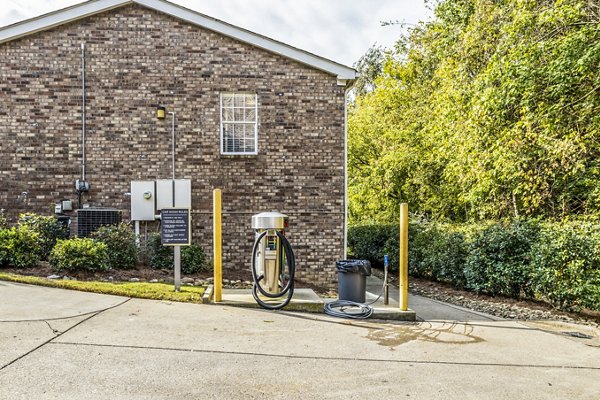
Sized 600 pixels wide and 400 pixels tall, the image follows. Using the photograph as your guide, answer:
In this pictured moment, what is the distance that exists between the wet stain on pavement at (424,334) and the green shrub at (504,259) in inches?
113

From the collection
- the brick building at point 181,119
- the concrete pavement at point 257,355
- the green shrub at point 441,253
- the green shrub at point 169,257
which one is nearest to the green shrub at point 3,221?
the brick building at point 181,119

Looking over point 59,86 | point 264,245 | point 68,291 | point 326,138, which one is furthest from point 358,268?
point 59,86

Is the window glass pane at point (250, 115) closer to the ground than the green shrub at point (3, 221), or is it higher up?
higher up

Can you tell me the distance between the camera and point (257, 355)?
5523 millimetres

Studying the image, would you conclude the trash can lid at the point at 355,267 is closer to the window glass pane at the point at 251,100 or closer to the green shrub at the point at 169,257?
the green shrub at the point at 169,257

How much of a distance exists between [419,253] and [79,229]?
9.46m

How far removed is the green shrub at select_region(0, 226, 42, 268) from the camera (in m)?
9.61

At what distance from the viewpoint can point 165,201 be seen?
1115 cm

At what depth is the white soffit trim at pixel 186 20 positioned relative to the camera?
11102 millimetres

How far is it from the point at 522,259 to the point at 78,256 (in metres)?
9.04

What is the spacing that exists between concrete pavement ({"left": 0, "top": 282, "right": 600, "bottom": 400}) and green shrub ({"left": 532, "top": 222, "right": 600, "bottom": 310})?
1.55 m

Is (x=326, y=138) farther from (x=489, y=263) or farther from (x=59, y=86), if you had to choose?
(x=59, y=86)

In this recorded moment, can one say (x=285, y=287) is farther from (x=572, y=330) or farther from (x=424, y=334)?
(x=572, y=330)

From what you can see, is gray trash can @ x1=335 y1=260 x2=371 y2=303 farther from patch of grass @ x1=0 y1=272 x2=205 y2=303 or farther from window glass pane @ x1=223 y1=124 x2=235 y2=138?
window glass pane @ x1=223 y1=124 x2=235 y2=138
